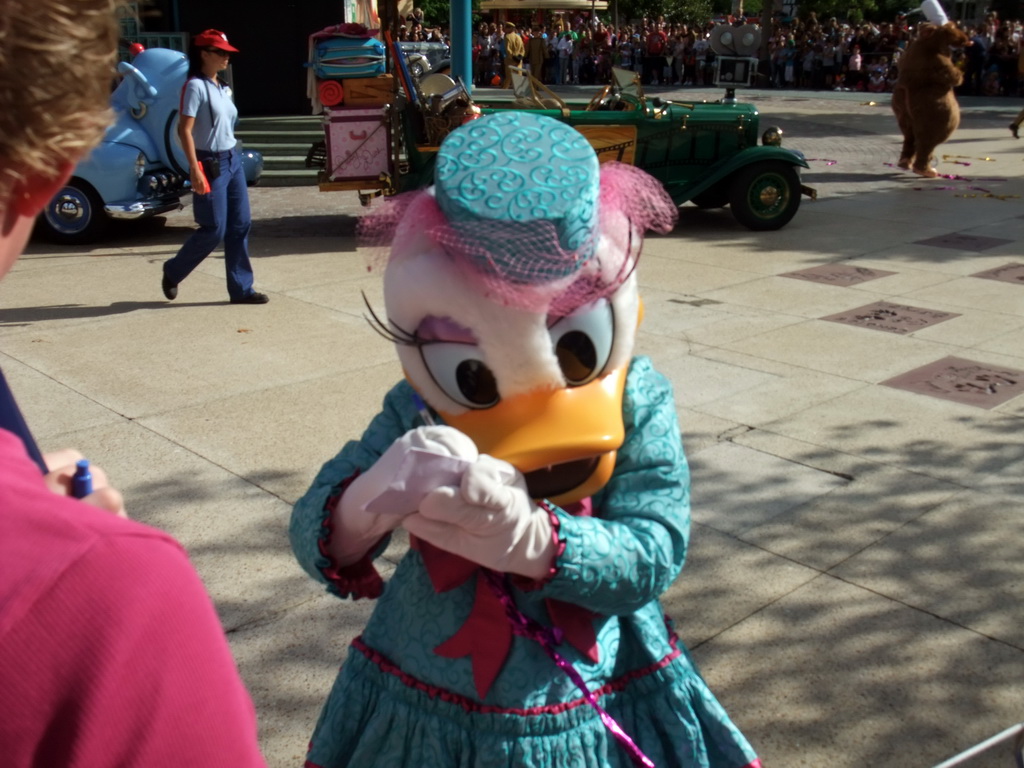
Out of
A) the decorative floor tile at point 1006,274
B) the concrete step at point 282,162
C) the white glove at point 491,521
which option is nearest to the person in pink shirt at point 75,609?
the white glove at point 491,521

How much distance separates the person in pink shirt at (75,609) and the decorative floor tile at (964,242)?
9.43m

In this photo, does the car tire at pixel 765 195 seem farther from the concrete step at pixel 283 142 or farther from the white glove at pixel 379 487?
the white glove at pixel 379 487

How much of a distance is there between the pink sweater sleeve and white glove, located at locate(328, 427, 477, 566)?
30.6 inches

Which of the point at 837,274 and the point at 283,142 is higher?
the point at 283,142

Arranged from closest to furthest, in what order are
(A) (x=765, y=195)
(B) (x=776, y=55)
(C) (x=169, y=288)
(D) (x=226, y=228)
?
(D) (x=226, y=228) → (C) (x=169, y=288) → (A) (x=765, y=195) → (B) (x=776, y=55)

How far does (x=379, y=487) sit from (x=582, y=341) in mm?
406

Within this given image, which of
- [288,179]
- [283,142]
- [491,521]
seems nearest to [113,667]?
[491,521]

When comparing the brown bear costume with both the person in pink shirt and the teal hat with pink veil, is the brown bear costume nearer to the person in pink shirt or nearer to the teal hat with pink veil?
the teal hat with pink veil

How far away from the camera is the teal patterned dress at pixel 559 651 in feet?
5.77

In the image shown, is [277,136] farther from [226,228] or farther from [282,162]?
[226,228]

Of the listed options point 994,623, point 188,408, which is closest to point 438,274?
point 994,623

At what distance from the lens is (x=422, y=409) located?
1903 millimetres

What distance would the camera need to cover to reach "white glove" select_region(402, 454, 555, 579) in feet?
4.93

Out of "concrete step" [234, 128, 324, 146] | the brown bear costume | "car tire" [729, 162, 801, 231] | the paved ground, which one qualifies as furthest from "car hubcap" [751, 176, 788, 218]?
"concrete step" [234, 128, 324, 146]
